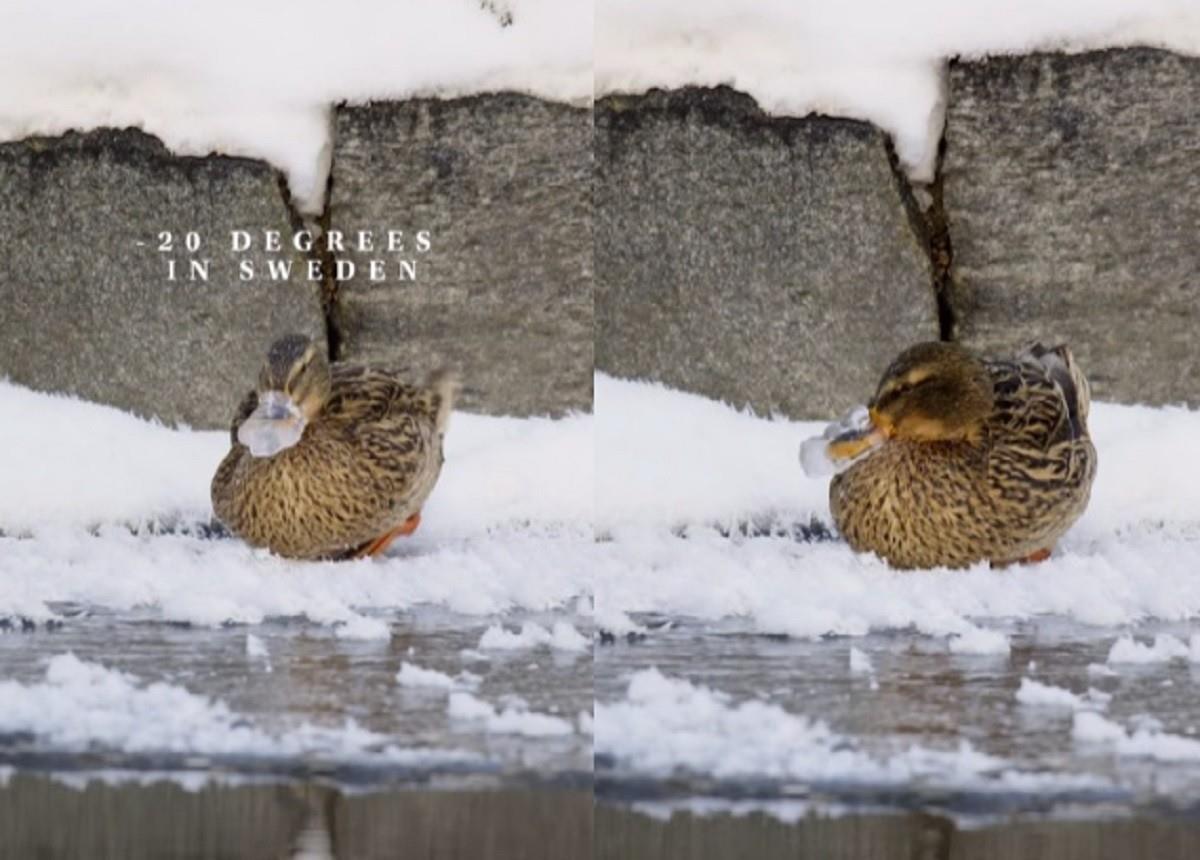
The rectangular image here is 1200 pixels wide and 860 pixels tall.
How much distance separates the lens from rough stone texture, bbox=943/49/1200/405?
4.88 meters

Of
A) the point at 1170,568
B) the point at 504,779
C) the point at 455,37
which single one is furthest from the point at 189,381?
the point at 504,779

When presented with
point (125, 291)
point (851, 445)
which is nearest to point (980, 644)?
point (851, 445)

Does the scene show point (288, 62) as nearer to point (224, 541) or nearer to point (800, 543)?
point (224, 541)

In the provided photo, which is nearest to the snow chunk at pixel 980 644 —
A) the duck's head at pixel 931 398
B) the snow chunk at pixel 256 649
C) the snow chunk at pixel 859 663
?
the snow chunk at pixel 859 663

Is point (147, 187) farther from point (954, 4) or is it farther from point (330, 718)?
point (330, 718)

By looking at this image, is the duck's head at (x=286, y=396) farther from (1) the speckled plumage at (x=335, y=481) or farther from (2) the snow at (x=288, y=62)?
(2) the snow at (x=288, y=62)

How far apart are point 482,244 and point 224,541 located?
100cm

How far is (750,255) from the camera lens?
493cm

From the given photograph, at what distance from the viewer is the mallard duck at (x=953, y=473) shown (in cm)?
401

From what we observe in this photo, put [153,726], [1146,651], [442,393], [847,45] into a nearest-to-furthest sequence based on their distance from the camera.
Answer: [153,726], [1146,651], [442,393], [847,45]

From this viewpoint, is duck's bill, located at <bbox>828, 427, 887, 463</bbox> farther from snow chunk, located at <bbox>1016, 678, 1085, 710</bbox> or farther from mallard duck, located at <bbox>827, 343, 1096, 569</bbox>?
snow chunk, located at <bbox>1016, 678, 1085, 710</bbox>

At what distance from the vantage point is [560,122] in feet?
16.4

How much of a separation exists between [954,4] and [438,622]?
1965mm

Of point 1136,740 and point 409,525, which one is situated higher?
point 409,525
